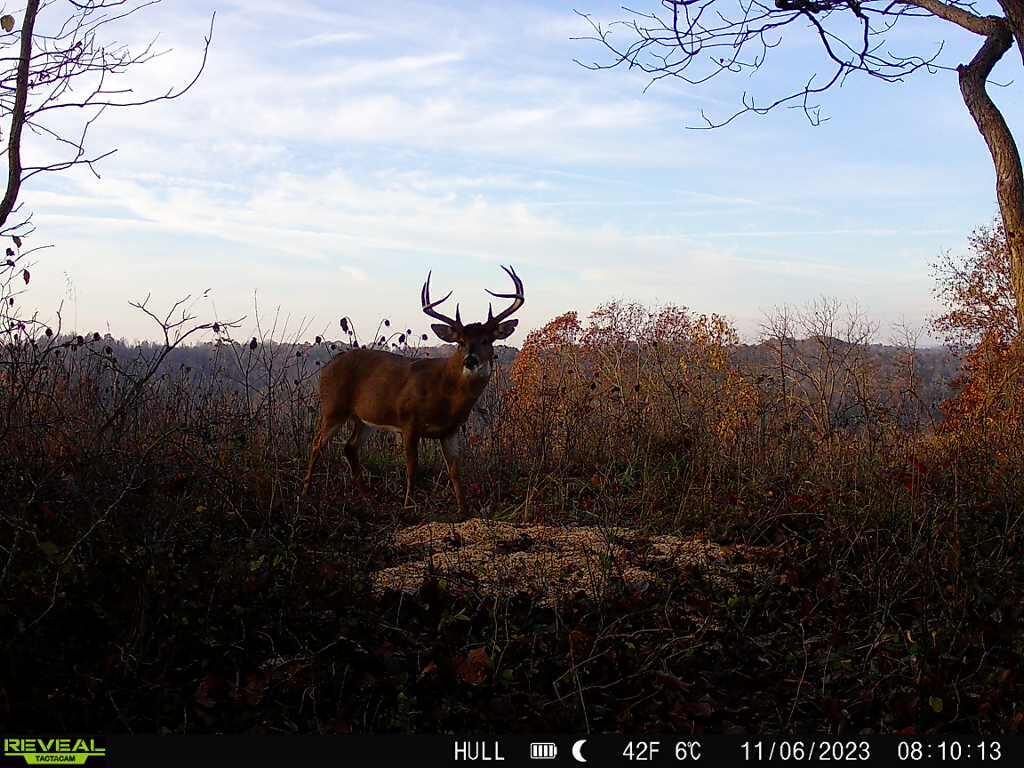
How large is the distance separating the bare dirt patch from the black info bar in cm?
134

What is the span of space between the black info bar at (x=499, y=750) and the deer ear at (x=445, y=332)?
18.7 feet

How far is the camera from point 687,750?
3.77 m

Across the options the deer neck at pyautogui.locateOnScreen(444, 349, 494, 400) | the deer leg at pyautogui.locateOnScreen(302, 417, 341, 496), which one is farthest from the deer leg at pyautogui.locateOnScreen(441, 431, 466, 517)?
the deer leg at pyautogui.locateOnScreen(302, 417, 341, 496)

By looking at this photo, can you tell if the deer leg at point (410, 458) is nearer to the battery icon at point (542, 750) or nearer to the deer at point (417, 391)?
the deer at point (417, 391)

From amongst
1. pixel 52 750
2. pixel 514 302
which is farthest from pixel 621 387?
pixel 52 750

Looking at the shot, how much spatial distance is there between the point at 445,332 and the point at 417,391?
60 cm

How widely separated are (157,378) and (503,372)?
13.4 feet

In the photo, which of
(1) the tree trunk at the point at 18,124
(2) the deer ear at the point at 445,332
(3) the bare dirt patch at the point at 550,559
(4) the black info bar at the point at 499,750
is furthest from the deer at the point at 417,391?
(4) the black info bar at the point at 499,750

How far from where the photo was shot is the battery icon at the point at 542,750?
3.79 m

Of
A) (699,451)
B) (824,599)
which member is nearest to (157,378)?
(699,451)

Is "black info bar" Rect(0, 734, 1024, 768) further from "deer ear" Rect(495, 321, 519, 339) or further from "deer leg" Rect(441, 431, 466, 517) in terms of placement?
"deer ear" Rect(495, 321, 519, 339)

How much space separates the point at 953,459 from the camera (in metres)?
7.76

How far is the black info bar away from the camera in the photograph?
143 inches
